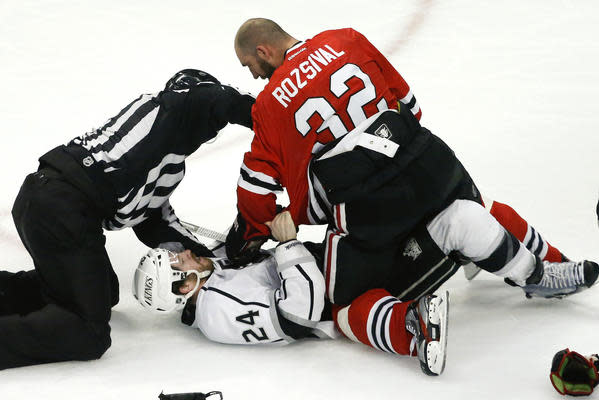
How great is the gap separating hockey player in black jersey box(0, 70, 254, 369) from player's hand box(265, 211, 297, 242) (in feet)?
1.01

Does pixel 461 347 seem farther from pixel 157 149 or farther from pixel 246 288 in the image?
pixel 157 149

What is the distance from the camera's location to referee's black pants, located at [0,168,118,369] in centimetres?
249

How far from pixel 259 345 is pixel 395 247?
0.47 m

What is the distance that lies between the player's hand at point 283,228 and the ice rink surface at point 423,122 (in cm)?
31

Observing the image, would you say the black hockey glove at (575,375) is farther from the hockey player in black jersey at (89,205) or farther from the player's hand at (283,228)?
the hockey player in black jersey at (89,205)

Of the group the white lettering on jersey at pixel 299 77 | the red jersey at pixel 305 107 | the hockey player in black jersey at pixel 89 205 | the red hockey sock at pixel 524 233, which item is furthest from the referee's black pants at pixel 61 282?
the red hockey sock at pixel 524 233

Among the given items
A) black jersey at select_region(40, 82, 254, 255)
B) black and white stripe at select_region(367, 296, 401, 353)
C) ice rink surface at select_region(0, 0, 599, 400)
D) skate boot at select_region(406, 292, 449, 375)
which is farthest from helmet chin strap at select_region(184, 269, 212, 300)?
skate boot at select_region(406, 292, 449, 375)

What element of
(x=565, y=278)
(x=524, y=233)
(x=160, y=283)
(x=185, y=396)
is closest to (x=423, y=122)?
(x=524, y=233)

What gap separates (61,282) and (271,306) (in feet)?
1.91

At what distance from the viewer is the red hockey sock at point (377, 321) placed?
245 cm

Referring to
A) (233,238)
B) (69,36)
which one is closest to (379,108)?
(233,238)

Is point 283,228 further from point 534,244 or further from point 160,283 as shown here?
point 534,244

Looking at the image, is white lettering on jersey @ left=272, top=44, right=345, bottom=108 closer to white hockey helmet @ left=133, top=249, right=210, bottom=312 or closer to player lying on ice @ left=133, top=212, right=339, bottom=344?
player lying on ice @ left=133, top=212, right=339, bottom=344

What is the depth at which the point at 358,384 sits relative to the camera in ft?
7.83
